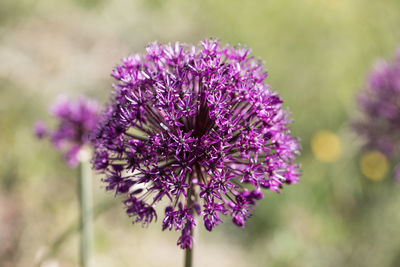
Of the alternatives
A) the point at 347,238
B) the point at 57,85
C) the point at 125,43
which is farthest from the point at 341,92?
the point at 57,85

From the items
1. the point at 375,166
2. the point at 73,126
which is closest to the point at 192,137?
the point at 73,126

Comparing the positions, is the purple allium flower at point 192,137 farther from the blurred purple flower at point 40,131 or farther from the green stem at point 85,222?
the blurred purple flower at point 40,131

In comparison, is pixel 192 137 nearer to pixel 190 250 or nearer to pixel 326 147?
pixel 190 250

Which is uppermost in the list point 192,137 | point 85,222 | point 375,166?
point 375,166

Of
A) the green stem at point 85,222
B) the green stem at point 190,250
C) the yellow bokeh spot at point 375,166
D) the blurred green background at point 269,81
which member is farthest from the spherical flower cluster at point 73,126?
the yellow bokeh spot at point 375,166

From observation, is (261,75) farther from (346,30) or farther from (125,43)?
(346,30)

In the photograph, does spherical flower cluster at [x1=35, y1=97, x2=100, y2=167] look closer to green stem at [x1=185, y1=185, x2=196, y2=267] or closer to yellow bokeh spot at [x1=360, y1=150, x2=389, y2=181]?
green stem at [x1=185, y1=185, x2=196, y2=267]

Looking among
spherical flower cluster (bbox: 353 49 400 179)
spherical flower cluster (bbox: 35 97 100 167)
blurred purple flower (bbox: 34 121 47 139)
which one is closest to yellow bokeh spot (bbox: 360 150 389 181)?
spherical flower cluster (bbox: 353 49 400 179)
